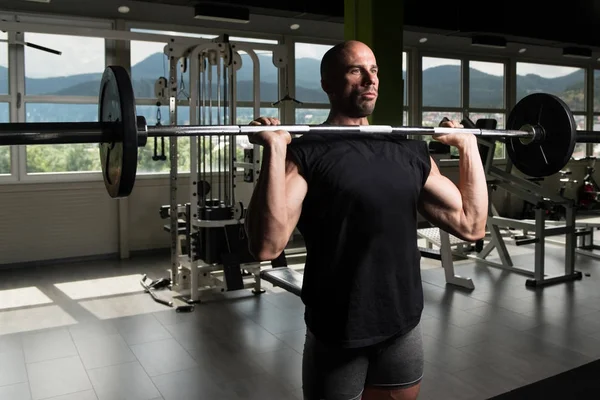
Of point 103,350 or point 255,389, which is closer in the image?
point 255,389

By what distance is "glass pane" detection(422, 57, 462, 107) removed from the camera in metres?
7.63

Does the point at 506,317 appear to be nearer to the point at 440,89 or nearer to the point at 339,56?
the point at 339,56

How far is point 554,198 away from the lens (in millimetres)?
4617

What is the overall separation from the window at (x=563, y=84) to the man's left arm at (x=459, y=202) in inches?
318

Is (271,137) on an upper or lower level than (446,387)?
upper

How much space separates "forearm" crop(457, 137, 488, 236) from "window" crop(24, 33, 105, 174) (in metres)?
4.70

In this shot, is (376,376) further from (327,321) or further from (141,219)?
(141,219)

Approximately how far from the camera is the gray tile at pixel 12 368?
2664mm

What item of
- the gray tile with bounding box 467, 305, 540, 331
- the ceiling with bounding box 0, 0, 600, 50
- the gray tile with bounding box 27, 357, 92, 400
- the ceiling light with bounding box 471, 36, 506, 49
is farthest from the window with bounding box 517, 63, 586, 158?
the gray tile with bounding box 27, 357, 92, 400

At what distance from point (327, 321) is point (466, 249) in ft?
14.9

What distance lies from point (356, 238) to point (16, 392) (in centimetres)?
203

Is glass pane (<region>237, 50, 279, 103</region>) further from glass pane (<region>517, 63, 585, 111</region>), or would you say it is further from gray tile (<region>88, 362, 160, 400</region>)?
glass pane (<region>517, 63, 585, 111</region>)

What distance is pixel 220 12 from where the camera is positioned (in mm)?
4516

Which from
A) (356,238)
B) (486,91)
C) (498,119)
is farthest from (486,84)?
(356,238)
